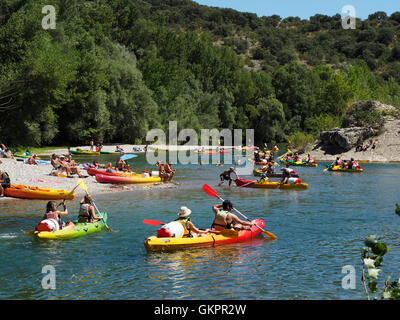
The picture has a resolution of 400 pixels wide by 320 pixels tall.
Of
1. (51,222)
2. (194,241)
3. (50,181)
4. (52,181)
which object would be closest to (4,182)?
(50,181)

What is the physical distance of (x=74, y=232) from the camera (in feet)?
53.4

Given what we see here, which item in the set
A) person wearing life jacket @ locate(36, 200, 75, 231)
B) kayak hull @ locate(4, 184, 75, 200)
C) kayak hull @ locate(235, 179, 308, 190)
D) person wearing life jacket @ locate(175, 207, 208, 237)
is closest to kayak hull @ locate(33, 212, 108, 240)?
person wearing life jacket @ locate(36, 200, 75, 231)

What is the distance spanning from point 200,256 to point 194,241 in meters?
0.78

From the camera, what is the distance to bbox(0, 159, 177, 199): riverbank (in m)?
27.2

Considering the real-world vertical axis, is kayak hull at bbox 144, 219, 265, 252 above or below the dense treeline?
below

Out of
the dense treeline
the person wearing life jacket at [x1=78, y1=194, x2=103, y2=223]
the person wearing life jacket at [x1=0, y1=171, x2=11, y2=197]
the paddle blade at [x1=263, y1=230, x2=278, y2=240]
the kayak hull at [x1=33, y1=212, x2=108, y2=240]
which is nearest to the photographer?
the kayak hull at [x1=33, y1=212, x2=108, y2=240]

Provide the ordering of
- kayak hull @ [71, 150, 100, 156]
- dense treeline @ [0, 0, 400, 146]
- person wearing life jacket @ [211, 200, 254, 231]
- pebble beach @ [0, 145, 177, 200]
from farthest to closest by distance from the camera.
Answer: kayak hull @ [71, 150, 100, 156]
dense treeline @ [0, 0, 400, 146]
pebble beach @ [0, 145, 177, 200]
person wearing life jacket @ [211, 200, 254, 231]

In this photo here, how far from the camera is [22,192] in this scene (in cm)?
2378

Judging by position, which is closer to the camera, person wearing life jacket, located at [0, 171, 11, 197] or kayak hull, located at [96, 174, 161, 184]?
person wearing life jacket, located at [0, 171, 11, 197]

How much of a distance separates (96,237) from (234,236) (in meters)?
4.68

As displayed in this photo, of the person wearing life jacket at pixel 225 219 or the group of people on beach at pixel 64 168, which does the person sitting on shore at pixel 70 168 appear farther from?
the person wearing life jacket at pixel 225 219

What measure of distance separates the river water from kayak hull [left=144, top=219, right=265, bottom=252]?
0.73ft

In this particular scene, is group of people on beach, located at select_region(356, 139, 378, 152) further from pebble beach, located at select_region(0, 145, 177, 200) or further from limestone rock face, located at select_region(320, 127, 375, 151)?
pebble beach, located at select_region(0, 145, 177, 200)
